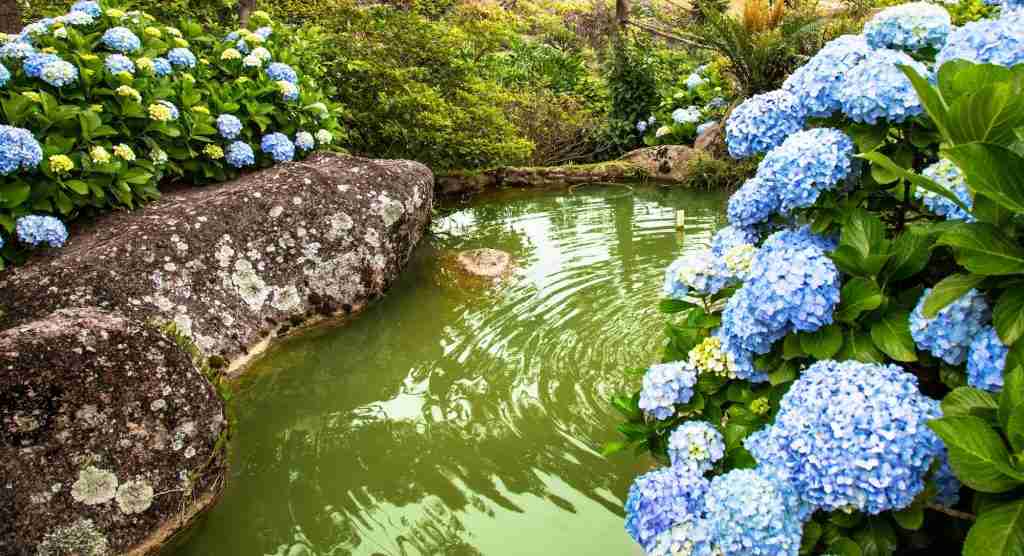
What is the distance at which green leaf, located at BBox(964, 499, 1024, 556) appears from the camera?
139cm

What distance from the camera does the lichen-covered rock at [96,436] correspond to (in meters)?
2.52

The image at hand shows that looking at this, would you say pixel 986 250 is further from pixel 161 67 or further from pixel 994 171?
pixel 161 67

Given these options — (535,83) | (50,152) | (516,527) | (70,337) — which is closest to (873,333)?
(516,527)

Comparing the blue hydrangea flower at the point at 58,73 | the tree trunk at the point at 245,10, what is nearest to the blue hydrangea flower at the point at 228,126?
the blue hydrangea flower at the point at 58,73

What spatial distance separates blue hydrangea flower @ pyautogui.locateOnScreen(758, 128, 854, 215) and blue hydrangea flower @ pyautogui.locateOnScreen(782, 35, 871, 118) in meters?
0.09

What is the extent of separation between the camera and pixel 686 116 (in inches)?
357

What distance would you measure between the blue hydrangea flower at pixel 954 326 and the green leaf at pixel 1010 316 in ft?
0.23

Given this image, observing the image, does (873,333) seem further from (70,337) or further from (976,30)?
(70,337)

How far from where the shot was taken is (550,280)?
5.16m

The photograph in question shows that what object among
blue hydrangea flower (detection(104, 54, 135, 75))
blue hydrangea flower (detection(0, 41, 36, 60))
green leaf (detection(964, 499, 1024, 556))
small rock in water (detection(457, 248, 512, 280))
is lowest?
small rock in water (detection(457, 248, 512, 280))

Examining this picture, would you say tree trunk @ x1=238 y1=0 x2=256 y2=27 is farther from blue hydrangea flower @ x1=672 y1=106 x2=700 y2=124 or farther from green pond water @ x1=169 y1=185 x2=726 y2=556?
blue hydrangea flower @ x1=672 y1=106 x2=700 y2=124

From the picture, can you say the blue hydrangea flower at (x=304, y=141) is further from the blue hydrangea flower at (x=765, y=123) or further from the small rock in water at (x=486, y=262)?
the blue hydrangea flower at (x=765, y=123)

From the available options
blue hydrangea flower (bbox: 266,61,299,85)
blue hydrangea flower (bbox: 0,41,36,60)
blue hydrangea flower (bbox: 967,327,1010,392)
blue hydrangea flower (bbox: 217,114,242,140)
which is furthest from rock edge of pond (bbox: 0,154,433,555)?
blue hydrangea flower (bbox: 967,327,1010,392)

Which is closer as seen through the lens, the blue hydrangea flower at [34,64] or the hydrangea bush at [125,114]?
the hydrangea bush at [125,114]
